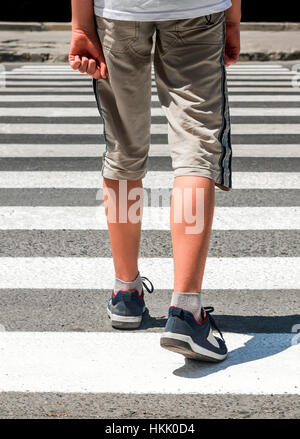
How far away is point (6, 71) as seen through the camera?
1269cm

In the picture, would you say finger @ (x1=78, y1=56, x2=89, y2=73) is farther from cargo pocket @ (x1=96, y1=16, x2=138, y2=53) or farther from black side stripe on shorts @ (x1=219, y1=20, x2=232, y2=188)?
black side stripe on shorts @ (x1=219, y1=20, x2=232, y2=188)

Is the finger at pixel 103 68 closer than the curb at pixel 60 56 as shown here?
Yes

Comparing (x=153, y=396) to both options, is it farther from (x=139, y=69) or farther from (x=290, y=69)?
(x=290, y=69)

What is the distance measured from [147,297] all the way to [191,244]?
→ 2.45ft

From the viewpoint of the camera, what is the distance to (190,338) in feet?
9.03

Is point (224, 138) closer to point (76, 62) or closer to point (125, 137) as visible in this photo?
point (125, 137)

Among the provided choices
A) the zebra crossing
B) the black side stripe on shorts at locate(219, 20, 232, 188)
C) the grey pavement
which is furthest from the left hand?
the grey pavement

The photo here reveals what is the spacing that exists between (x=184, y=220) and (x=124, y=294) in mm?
494

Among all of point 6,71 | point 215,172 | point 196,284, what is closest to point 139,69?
point 215,172

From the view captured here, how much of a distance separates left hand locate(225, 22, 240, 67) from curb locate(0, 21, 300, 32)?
1530 cm

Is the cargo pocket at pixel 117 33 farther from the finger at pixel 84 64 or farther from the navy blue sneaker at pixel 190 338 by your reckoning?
the navy blue sneaker at pixel 190 338

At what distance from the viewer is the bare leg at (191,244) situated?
9.12ft

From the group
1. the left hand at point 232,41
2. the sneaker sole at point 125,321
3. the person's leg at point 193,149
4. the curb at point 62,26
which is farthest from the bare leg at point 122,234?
the curb at point 62,26

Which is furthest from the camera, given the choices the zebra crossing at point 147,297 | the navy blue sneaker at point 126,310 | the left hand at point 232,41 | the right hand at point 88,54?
the navy blue sneaker at point 126,310
